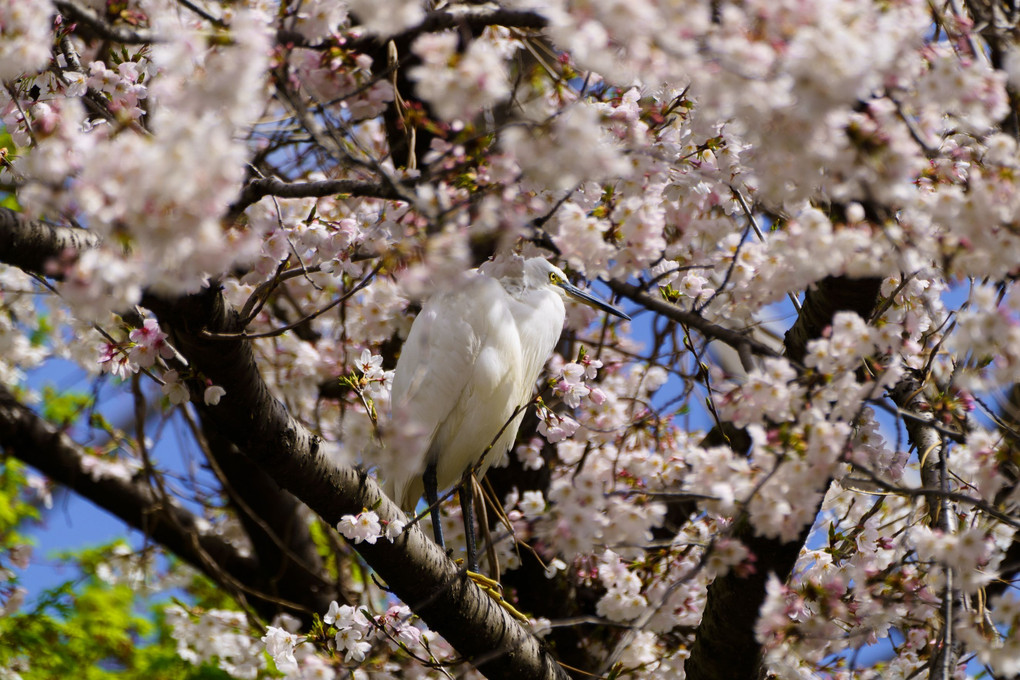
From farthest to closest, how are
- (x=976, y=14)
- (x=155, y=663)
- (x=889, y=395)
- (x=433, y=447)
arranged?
(x=155, y=663)
(x=433, y=447)
(x=889, y=395)
(x=976, y=14)

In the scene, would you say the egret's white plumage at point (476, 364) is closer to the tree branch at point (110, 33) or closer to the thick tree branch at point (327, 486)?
the thick tree branch at point (327, 486)

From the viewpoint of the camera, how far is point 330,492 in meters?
2.21

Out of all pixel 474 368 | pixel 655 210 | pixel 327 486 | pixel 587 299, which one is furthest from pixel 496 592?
pixel 655 210

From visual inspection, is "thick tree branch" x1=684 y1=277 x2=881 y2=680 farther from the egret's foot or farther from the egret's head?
the egret's head

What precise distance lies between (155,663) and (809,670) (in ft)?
9.28

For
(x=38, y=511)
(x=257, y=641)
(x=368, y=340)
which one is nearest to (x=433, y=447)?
(x=368, y=340)

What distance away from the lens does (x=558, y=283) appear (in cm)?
344

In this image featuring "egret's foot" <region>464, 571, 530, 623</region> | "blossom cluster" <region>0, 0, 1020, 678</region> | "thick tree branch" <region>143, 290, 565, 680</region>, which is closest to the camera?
"blossom cluster" <region>0, 0, 1020, 678</region>

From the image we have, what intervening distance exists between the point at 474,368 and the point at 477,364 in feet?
0.06

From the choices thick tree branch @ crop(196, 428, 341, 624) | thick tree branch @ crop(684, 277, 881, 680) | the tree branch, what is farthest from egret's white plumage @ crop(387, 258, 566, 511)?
the tree branch

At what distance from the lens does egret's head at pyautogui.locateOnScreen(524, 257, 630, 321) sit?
3334 mm

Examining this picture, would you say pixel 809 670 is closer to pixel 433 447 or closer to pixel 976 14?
pixel 433 447

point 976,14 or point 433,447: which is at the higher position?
point 433,447

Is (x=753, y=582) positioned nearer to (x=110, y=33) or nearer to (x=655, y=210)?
(x=655, y=210)
